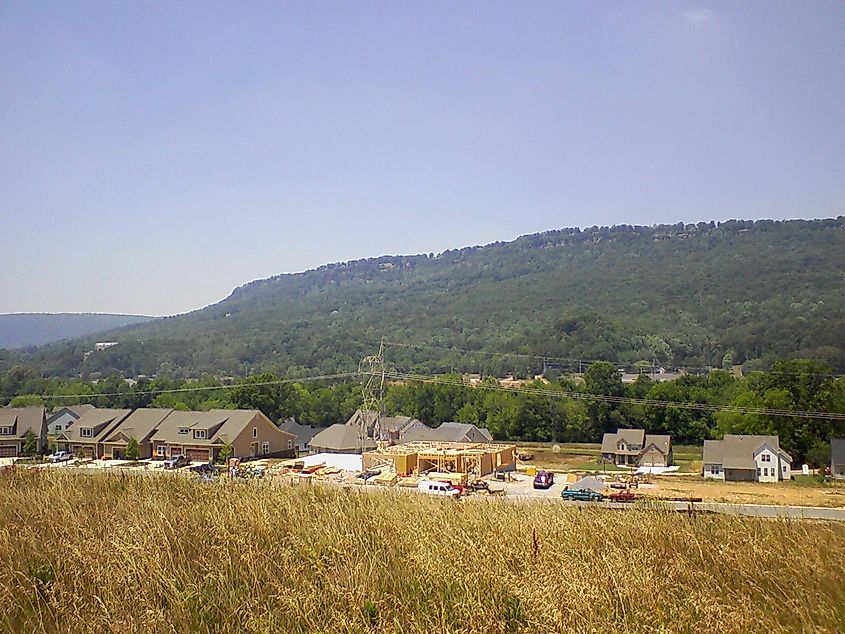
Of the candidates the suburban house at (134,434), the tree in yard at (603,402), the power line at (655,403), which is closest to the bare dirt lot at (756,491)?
the power line at (655,403)

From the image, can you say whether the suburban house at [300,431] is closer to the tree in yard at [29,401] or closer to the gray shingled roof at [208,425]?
the gray shingled roof at [208,425]

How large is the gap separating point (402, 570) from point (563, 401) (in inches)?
1657

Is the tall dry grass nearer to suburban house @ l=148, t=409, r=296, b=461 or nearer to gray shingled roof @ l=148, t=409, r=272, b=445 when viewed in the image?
suburban house @ l=148, t=409, r=296, b=461

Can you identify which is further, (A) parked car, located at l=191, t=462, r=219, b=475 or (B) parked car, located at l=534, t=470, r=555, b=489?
(B) parked car, located at l=534, t=470, r=555, b=489

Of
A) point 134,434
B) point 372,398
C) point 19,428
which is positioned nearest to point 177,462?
point 134,434

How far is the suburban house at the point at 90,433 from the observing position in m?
34.9

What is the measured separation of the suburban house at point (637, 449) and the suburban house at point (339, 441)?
12719 millimetres

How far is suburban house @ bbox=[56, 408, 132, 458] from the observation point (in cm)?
3488

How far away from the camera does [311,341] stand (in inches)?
3920

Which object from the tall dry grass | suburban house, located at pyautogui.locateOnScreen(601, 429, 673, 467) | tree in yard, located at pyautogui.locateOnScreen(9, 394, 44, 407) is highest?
the tall dry grass

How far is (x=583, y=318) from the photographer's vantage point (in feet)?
292

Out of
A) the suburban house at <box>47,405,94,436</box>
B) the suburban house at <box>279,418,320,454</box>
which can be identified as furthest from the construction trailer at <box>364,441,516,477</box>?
the suburban house at <box>47,405,94,436</box>

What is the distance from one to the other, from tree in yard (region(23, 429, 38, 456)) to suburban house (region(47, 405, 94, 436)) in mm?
7073

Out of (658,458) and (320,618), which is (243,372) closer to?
(658,458)
